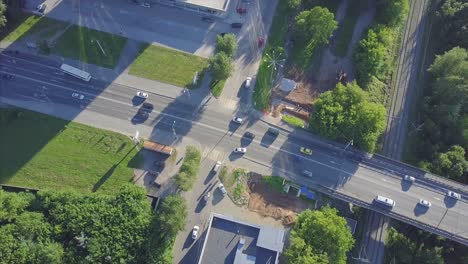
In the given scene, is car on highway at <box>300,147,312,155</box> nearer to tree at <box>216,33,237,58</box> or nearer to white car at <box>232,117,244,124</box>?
white car at <box>232,117,244,124</box>

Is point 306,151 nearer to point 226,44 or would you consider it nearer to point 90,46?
point 226,44

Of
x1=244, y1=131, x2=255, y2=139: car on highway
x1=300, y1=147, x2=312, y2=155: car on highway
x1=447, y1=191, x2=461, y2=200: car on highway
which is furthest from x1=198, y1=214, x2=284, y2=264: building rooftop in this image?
x1=447, y1=191, x2=461, y2=200: car on highway

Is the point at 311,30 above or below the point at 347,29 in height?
below

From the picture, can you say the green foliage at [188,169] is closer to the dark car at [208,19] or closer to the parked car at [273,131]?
the parked car at [273,131]

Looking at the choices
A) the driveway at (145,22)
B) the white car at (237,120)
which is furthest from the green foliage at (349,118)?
the driveway at (145,22)

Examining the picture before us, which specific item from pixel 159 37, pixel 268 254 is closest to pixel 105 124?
pixel 159 37

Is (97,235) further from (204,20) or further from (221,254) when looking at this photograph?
(204,20)

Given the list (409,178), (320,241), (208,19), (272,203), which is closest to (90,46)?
(208,19)
